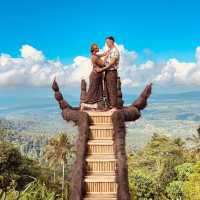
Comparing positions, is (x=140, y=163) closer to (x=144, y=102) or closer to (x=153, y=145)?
(x=153, y=145)

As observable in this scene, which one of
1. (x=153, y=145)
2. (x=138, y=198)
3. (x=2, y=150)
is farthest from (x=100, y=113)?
(x=153, y=145)

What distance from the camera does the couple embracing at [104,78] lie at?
14.8m

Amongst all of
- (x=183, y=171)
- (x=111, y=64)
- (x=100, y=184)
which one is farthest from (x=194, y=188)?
(x=100, y=184)

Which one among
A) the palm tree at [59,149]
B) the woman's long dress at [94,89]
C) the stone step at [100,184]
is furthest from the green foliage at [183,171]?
the stone step at [100,184]

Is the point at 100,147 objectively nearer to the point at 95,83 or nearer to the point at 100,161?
the point at 100,161

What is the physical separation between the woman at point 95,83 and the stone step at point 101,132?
1.12m

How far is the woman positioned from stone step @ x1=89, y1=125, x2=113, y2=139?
1.12 meters

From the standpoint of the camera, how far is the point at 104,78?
595 inches

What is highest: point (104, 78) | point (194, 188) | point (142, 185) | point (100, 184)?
point (104, 78)

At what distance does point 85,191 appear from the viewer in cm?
1308

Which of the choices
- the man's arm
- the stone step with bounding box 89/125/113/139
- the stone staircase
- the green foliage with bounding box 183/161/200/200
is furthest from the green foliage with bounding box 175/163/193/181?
the stone step with bounding box 89/125/113/139

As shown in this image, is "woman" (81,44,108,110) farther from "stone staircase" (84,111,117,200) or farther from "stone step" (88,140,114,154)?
"stone step" (88,140,114,154)

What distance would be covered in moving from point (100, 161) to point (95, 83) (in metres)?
2.80

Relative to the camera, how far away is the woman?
48.8 ft
